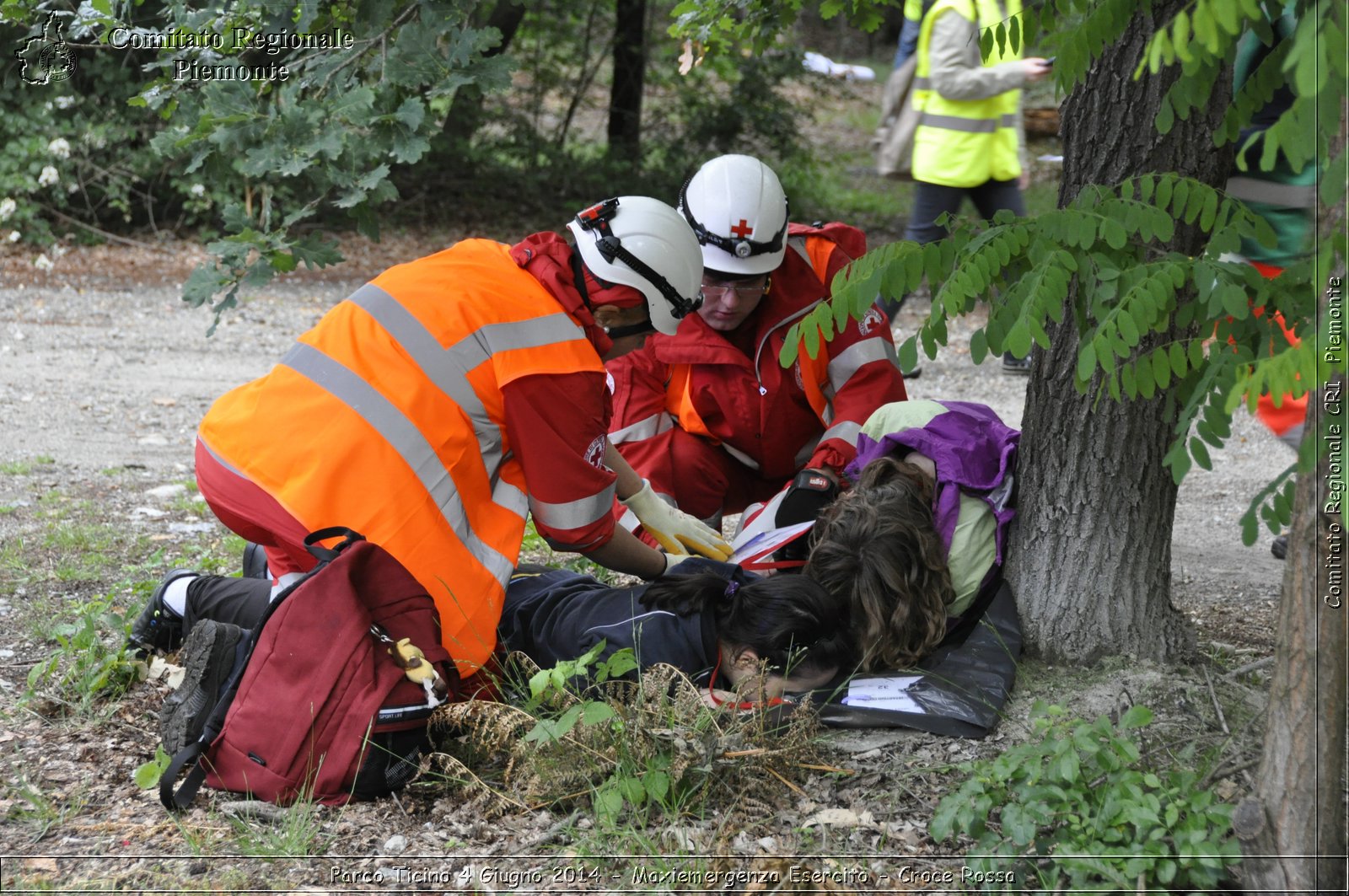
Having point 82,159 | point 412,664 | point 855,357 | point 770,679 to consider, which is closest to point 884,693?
point 770,679

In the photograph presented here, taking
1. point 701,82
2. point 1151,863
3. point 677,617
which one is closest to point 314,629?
point 677,617

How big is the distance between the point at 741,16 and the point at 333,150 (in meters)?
2.22

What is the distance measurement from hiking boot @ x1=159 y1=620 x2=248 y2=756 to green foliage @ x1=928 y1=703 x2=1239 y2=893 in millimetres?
1563

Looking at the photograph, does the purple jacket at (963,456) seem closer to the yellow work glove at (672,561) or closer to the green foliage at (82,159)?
the yellow work glove at (672,561)

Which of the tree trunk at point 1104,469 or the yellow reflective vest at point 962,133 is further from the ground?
the yellow reflective vest at point 962,133

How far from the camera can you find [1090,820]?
2.28m

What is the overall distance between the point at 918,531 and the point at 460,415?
119cm

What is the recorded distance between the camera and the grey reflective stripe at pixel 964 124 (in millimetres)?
6422

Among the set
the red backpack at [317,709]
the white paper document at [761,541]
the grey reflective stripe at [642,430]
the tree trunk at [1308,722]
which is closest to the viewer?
the tree trunk at [1308,722]

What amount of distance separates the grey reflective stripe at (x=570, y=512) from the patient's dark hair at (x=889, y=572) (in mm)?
586

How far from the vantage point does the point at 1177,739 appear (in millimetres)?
2744

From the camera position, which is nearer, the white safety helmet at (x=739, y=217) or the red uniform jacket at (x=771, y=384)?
the white safety helmet at (x=739, y=217)

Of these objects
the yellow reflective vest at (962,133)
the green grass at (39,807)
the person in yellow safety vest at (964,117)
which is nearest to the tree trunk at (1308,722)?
the green grass at (39,807)
